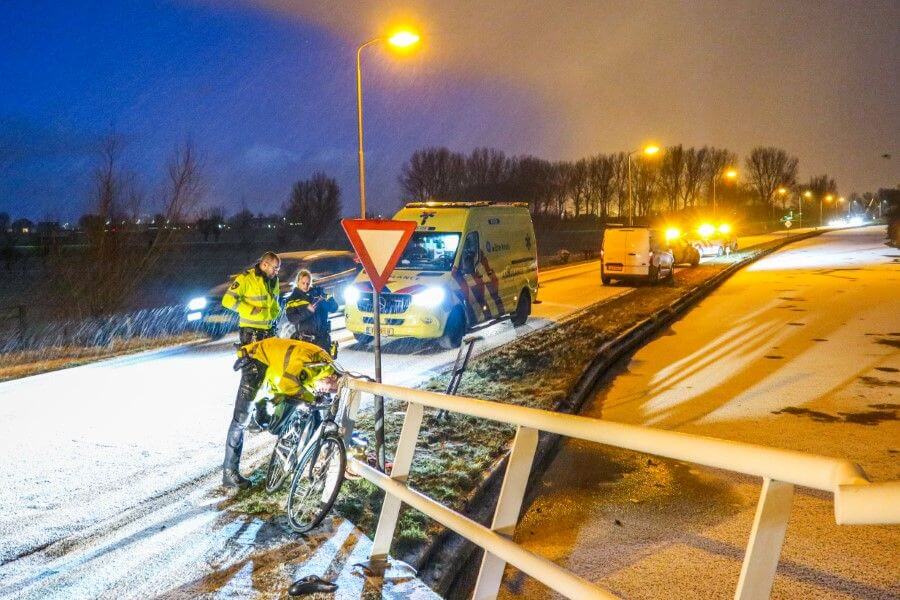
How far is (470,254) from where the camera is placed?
1486cm

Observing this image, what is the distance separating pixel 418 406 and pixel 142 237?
729 inches

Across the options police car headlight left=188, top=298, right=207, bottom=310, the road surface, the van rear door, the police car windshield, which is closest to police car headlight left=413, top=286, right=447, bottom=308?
the police car windshield

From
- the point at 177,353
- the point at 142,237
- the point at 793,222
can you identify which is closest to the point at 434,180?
the point at 793,222

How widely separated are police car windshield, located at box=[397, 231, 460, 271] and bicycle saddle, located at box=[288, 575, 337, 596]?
10275 millimetres

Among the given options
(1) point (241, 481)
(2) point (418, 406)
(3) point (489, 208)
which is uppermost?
(3) point (489, 208)

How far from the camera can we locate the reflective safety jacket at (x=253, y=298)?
312 inches

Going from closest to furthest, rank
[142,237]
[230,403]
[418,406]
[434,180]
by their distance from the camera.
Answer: [418,406], [230,403], [142,237], [434,180]

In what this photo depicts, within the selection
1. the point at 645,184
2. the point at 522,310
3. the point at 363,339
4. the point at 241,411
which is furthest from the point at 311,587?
the point at 645,184

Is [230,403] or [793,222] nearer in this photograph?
[230,403]

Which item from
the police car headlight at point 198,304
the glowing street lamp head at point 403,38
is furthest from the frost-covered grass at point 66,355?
the glowing street lamp head at point 403,38

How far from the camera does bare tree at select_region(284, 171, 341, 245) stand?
252 feet

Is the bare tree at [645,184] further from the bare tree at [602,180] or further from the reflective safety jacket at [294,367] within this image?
the reflective safety jacket at [294,367]

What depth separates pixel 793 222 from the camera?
113500mm

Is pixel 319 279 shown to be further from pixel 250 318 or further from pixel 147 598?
pixel 147 598
